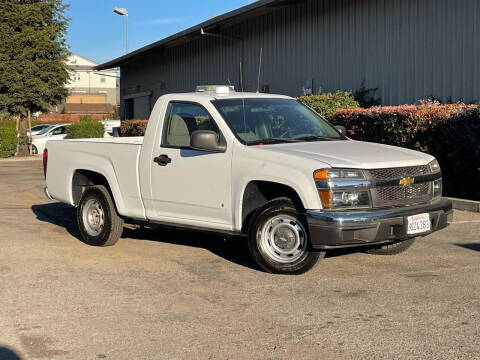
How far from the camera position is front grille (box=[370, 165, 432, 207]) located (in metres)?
6.18

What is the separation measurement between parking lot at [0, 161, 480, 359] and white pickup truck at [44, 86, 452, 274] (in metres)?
Result: 0.39

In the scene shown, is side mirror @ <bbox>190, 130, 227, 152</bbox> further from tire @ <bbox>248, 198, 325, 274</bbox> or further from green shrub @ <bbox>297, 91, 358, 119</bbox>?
green shrub @ <bbox>297, 91, 358, 119</bbox>

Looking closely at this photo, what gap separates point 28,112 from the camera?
94.7 feet

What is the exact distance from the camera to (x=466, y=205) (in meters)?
10.7

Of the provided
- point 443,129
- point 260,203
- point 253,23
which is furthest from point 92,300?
point 253,23

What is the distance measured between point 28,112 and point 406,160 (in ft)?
82.0

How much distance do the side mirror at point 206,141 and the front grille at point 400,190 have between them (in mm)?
1621

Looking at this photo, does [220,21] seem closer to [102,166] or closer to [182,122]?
[102,166]

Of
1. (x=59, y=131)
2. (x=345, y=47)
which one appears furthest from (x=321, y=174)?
(x=59, y=131)

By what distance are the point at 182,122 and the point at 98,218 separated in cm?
177

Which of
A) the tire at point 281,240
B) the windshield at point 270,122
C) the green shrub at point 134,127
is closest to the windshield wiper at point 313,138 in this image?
the windshield at point 270,122

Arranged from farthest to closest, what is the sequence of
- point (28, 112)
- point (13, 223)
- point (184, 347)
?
point (28, 112) < point (13, 223) < point (184, 347)

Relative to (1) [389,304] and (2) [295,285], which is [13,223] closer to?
(2) [295,285]

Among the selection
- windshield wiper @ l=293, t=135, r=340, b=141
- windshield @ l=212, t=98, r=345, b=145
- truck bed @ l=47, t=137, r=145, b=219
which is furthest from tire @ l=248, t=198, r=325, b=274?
truck bed @ l=47, t=137, r=145, b=219
